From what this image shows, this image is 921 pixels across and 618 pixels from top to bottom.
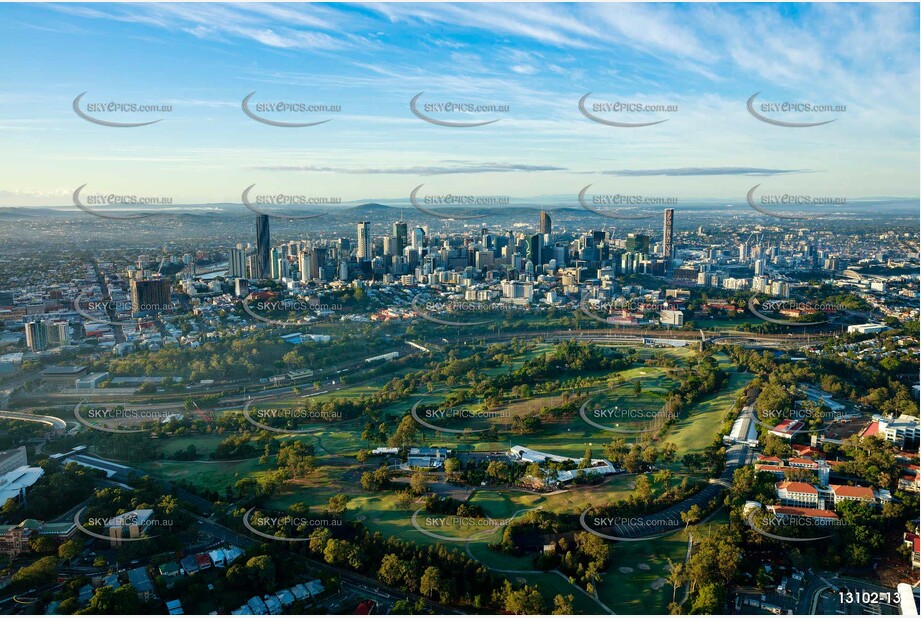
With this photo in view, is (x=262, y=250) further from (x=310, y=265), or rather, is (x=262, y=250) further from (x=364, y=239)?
Answer: (x=364, y=239)

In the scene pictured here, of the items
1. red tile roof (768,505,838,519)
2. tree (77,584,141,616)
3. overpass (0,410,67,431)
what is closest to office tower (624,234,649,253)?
red tile roof (768,505,838,519)

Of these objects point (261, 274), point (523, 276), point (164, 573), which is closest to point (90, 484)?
point (164, 573)

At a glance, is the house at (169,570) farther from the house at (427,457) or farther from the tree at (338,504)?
the house at (427,457)

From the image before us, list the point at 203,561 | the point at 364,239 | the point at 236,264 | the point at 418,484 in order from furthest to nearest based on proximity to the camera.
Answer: the point at 364,239
the point at 236,264
the point at 418,484
the point at 203,561

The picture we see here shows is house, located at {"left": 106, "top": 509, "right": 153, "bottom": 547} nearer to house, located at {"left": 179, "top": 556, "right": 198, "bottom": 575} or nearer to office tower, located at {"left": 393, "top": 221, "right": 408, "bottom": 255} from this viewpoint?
house, located at {"left": 179, "top": 556, "right": 198, "bottom": 575}

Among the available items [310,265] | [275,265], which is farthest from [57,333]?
[310,265]

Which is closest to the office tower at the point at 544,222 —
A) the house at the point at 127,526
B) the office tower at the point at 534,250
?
the office tower at the point at 534,250
